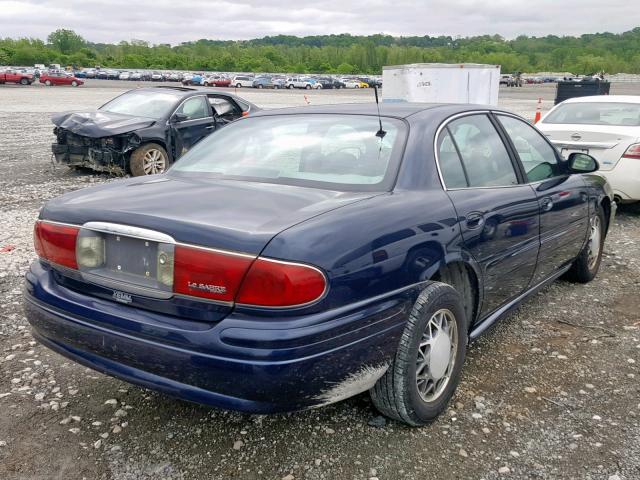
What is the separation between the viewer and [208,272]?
2.36m

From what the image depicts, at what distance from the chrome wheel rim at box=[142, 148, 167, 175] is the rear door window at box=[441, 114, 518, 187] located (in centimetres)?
681

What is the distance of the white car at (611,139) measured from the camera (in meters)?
7.29

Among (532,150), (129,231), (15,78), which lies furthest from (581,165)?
(15,78)

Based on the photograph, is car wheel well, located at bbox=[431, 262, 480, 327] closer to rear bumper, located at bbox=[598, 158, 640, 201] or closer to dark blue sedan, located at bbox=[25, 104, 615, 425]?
dark blue sedan, located at bbox=[25, 104, 615, 425]

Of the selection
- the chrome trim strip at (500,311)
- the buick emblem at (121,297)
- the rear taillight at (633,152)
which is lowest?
the chrome trim strip at (500,311)

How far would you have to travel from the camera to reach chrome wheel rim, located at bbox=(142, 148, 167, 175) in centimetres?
973

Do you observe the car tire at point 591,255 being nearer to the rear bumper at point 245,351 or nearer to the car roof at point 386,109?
the car roof at point 386,109

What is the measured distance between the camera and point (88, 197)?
2.90 m

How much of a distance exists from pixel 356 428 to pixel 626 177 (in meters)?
5.71

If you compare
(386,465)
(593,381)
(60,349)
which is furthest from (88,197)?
(593,381)

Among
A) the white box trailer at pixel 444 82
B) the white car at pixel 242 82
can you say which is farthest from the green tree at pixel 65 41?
the white box trailer at pixel 444 82

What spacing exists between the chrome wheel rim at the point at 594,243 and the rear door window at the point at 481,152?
1.58m

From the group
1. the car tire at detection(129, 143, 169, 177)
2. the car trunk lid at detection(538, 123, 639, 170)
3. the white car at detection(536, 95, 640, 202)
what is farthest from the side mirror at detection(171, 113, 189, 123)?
the car trunk lid at detection(538, 123, 639, 170)

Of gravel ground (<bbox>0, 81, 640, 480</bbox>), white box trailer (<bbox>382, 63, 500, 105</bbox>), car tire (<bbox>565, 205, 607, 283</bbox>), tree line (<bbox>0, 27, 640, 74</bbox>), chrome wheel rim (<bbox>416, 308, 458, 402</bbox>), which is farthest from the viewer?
tree line (<bbox>0, 27, 640, 74</bbox>)
